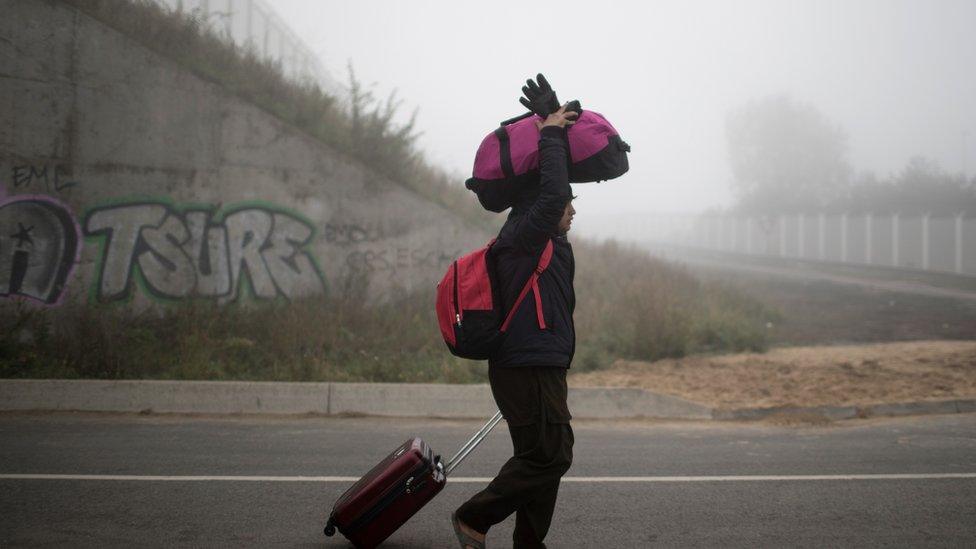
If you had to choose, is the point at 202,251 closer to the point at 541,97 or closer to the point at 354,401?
the point at 354,401

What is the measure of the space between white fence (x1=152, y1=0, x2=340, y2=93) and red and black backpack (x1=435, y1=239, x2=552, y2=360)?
36.1 ft

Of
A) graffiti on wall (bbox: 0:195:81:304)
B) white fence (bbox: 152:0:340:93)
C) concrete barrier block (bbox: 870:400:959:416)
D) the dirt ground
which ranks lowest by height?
concrete barrier block (bbox: 870:400:959:416)

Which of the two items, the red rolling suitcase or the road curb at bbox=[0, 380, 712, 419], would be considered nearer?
the red rolling suitcase

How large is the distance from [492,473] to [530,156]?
311 cm

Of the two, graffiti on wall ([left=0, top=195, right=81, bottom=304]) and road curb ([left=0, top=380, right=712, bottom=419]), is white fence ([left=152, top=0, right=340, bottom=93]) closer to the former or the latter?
graffiti on wall ([left=0, top=195, right=81, bottom=304])

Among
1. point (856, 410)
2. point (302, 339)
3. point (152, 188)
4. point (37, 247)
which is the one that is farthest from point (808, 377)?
point (37, 247)

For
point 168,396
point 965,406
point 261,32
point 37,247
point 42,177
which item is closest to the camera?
point 168,396

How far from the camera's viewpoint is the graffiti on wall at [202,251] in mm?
10672

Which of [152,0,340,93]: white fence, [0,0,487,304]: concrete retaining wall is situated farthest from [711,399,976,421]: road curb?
[152,0,340,93]: white fence

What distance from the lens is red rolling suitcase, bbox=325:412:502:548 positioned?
388cm

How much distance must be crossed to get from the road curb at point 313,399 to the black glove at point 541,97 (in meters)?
5.25

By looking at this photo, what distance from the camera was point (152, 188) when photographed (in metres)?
11.0

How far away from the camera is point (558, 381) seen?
11.7ft

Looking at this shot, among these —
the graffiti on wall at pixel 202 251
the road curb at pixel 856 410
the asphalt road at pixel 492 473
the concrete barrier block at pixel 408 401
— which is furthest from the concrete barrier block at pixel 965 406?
the graffiti on wall at pixel 202 251
